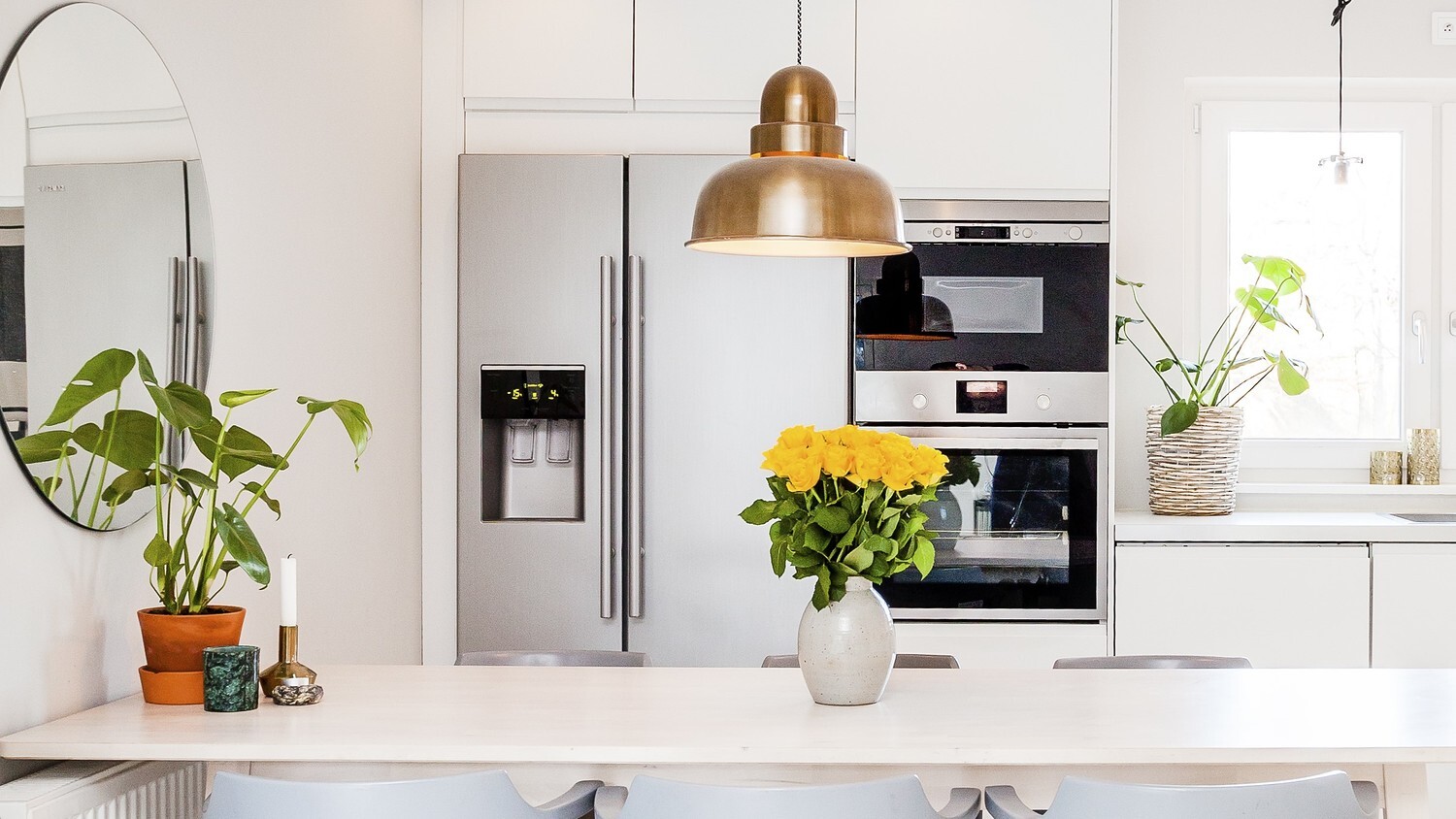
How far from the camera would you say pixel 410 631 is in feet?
11.3

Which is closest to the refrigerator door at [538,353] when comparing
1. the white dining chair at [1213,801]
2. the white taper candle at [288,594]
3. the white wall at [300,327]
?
the white wall at [300,327]

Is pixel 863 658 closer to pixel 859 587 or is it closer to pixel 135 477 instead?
pixel 859 587

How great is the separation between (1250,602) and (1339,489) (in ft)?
2.96

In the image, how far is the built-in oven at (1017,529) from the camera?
11.4 feet

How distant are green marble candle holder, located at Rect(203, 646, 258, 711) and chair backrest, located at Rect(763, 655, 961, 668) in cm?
107

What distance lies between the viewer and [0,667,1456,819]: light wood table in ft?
5.34

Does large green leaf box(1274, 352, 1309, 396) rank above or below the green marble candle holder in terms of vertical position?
above

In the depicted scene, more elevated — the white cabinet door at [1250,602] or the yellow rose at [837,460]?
the yellow rose at [837,460]

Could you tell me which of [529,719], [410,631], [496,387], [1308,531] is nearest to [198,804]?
[529,719]

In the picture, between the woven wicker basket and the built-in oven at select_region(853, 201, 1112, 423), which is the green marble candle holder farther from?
the woven wicker basket

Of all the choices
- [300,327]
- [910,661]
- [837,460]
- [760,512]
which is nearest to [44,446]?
[300,327]

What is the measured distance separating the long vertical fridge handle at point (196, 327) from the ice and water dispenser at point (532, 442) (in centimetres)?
128

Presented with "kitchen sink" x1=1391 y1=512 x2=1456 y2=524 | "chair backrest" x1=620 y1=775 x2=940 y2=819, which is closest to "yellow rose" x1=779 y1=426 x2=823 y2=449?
"chair backrest" x1=620 y1=775 x2=940 y2=819

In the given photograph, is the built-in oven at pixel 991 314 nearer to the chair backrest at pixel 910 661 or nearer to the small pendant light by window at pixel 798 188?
the chair backrest at pixel 910 661
